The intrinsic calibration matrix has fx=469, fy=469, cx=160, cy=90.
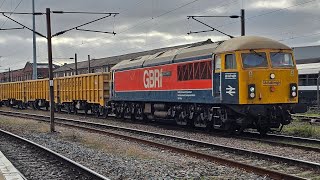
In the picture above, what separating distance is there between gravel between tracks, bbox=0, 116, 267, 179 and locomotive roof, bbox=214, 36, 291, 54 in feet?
15.3

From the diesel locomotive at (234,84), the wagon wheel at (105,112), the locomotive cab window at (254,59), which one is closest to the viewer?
the diesel locomotive at (234,84)

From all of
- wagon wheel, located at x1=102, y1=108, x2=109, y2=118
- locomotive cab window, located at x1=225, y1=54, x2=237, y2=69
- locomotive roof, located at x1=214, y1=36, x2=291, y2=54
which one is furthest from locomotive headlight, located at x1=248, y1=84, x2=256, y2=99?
wagon wheel, located at x1=102, y1=108, x2=109, y2=118

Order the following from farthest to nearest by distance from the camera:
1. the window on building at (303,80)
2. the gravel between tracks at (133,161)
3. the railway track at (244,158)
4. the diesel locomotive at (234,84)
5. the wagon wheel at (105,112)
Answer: the window on building at (303,80), the wagon wheel at (105,112), the diesel locomotive at (234,84), the gravel between tracks at (133,161), the railway track at (244,158)

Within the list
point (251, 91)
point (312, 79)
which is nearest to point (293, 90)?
point (251, 91)

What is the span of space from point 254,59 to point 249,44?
57 centimetres

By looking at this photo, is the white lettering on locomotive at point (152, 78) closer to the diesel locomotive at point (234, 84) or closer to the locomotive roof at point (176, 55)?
the locomotive roof at point (176, 55)

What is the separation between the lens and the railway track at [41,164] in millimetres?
10039

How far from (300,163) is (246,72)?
599cm

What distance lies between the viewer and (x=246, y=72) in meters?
16.0

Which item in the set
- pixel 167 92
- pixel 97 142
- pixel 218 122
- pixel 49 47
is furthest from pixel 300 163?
pixel 49 47

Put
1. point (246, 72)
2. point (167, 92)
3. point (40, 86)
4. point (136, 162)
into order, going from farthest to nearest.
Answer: point (40, 86) → point (167, 92) → point (246, 72) → point (136, 162)

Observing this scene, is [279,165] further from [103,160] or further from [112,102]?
[112,102]

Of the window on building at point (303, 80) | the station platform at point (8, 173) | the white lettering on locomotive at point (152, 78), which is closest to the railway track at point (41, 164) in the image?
the station platform at point (8, 173)

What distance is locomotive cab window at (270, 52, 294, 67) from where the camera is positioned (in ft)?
54.1
